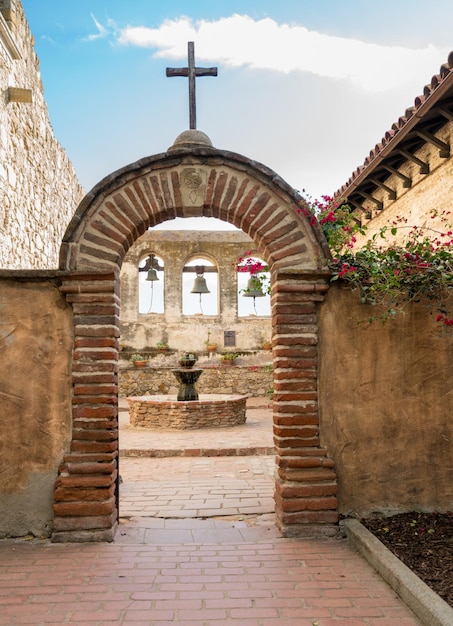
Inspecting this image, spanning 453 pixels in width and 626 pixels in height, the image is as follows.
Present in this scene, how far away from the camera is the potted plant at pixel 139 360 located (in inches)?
678

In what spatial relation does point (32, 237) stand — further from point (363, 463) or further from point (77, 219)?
point (363, 463)

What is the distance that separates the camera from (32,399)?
14.7 feet

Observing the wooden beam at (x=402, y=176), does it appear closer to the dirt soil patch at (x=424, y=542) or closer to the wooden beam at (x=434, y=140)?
the wooden beam at (x=434, y=140)

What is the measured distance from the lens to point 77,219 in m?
4.57

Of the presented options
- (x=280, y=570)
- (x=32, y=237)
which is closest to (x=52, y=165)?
(x=32, y=237)

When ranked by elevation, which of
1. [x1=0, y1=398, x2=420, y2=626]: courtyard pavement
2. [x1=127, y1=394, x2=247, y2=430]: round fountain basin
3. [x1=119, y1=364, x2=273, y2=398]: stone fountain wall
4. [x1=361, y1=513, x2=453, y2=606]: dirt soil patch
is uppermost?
[x1=119, y1=364, x2=273, y2=398]: stone fountain wall

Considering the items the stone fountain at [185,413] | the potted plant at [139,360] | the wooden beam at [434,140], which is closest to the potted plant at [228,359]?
the potted plant at [139,360]

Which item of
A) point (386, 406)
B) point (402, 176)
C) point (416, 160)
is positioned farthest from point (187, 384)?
point (386, 406)

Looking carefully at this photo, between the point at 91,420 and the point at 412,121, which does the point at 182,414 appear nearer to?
the point at 91,420

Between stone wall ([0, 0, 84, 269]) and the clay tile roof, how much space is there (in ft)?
16.0

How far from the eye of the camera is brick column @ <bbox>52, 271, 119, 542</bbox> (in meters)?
4.33

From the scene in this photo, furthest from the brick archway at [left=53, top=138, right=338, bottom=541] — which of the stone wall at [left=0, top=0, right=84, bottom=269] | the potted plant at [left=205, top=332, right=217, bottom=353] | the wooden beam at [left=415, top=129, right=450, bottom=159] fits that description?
the potted plant at [left=205, top=332, right=217, bottom=353]

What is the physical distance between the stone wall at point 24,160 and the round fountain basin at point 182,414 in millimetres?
3720

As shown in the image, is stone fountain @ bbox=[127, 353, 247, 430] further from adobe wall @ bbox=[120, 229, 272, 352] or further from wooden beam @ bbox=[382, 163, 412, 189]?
adobe wall @ bbox=[120, 229, 272, 352]
